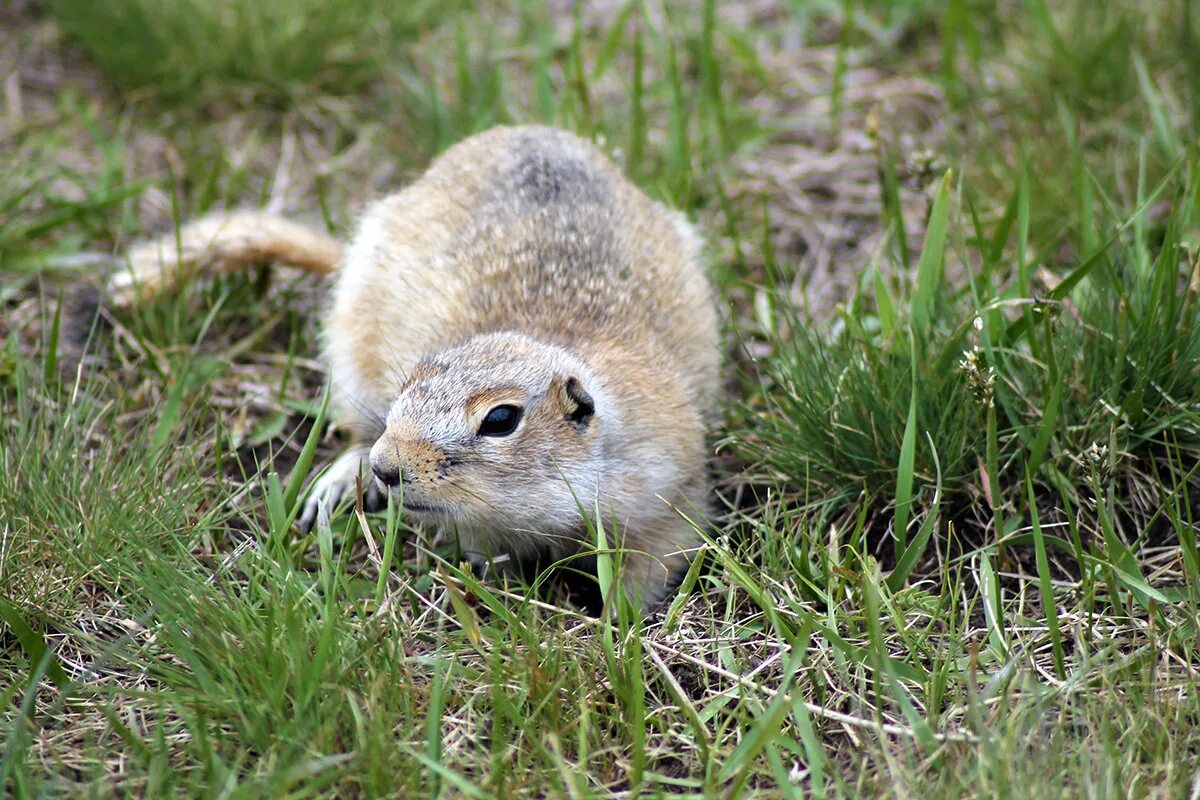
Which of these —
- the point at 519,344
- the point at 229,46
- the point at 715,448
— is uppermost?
the point at 229,46

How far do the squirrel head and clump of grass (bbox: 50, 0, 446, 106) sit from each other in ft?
8.31

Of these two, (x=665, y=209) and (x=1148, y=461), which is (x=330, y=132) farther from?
(x=1148, y=461)

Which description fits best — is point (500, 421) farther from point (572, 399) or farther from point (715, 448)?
point (715, 448)

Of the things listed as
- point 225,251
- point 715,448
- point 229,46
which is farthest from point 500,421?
point 229,46

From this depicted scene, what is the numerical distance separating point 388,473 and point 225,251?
170 cm

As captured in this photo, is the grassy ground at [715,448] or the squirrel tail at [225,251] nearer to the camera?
the grassy ground at [715,448]

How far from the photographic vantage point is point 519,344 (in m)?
3.72

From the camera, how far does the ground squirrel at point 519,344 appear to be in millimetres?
3465

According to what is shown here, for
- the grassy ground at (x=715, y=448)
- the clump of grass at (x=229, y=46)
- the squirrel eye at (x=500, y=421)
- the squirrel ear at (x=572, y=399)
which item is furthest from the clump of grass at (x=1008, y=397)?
the clump of grass at (x=229, y=46)

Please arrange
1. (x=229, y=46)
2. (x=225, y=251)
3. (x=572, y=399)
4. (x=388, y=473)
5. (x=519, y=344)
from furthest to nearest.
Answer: (x=229, y=46) < (x=225, y=251) < (x=519, y=344) < (x=572, y=399) < (x=388, y=473)

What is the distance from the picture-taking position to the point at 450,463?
3379 mm

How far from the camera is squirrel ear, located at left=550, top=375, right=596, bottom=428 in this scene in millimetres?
3566

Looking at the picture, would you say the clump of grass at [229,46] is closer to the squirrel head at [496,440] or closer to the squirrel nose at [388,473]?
the squirrel head at [496,440]

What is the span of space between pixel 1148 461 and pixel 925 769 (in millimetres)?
1389
